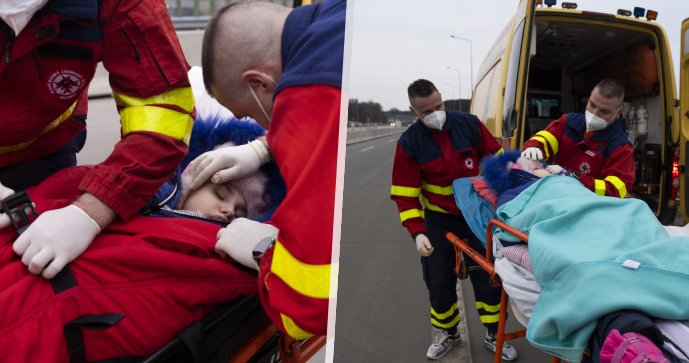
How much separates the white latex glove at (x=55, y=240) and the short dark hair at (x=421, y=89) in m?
1.00

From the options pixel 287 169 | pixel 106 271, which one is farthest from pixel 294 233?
pixel 106 271

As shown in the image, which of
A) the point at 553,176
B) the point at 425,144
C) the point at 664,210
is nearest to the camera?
the point at 553,176

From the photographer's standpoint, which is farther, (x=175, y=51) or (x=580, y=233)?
(x=580, y=233)

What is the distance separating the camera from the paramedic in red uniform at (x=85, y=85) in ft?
3.29

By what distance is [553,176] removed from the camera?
5.87 feet

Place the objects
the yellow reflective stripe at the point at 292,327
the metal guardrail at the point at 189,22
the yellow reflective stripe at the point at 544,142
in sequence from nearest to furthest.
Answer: the yellow reflective stripe at the point at 292,327, the yellow reflective stripe at the point at 544,142, the metal guardrail at the point at 189,22

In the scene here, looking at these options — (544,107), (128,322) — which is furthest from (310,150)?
(544,107)

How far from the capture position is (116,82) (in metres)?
1.22

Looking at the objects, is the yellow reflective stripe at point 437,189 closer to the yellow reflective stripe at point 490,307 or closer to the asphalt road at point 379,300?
the asphalt road at point 379,300

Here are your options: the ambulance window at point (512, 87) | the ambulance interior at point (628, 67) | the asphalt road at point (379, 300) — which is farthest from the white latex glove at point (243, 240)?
the ambulance interior at point (628, 67)

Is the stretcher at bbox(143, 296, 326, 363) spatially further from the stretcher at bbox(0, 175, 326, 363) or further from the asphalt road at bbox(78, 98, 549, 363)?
the asphalt road at bbox(78, 98, 549, 363)

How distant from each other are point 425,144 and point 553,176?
632 mm

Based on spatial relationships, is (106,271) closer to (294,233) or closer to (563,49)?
(294,233)

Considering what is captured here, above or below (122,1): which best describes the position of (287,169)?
below
